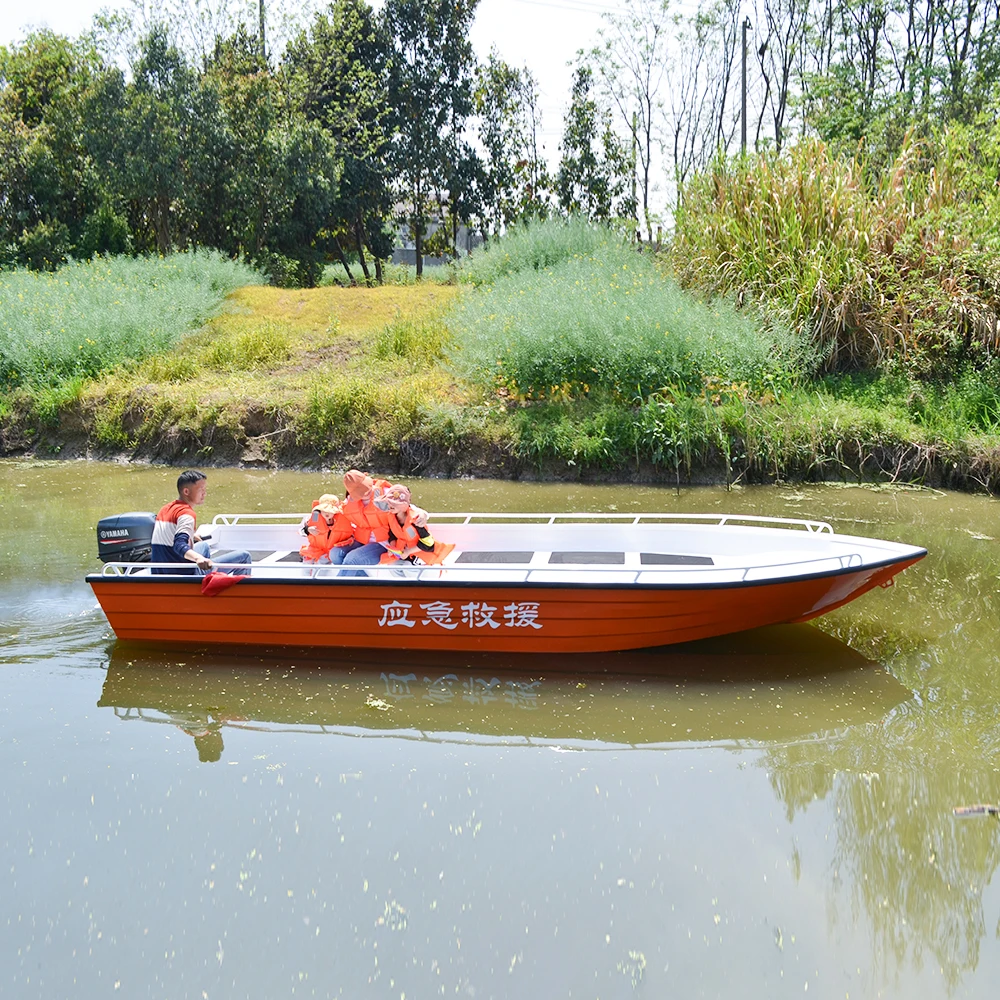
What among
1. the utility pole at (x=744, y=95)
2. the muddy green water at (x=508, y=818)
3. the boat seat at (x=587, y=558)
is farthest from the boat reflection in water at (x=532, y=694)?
the utility pole at (x=744, y=95)

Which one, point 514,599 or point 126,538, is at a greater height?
point 126,538

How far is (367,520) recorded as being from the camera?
6.65 meters

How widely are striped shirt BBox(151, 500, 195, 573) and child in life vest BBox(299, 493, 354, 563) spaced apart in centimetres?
82

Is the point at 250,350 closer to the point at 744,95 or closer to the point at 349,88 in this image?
the point at 349,88

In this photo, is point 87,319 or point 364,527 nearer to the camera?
point 364,527

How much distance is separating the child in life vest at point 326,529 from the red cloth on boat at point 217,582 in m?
0.77

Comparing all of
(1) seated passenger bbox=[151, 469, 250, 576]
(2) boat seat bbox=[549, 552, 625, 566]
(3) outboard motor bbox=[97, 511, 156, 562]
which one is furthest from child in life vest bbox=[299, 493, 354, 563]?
(2) boat seat bbox=[549, 552, 625, 566]

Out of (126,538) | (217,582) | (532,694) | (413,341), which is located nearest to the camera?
(532,694)

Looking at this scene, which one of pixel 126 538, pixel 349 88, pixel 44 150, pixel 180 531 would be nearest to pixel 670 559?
pixel 180 531

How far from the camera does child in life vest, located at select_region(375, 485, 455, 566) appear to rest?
6.64 m

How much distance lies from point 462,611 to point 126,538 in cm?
253

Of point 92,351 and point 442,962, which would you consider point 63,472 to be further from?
point 442,962

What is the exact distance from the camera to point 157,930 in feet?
11.7

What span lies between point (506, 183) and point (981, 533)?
2087 cm
